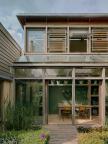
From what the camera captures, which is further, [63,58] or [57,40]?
[57,40]

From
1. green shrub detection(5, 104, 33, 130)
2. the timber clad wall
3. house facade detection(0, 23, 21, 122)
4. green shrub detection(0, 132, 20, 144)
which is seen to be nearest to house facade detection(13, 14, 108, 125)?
house facade detection(0, 23, 21, 122)

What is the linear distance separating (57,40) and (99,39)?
2253mm

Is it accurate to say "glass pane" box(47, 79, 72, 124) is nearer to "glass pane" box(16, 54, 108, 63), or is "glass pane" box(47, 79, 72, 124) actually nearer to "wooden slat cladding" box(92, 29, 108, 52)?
"glass pane" box(16, 54, 108, 63)

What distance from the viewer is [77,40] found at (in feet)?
57.1

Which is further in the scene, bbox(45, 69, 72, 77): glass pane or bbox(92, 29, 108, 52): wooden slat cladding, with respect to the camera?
bbox(92, 29, 108, 52): wooden slat cladding

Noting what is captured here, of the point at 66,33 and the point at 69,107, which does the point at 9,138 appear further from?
the point at 66,33

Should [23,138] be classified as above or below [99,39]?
below

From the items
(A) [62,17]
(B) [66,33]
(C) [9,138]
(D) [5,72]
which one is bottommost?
(C) [9,138]

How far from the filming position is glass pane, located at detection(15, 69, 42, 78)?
49.6 feet

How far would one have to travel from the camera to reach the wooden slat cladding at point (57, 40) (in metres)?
17.2

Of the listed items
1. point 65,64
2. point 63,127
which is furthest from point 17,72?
point 63,127

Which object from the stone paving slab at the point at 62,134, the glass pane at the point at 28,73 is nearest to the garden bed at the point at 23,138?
the stone paving slab at the point at 62,134

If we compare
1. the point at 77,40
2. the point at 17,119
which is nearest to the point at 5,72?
the point at 17,119

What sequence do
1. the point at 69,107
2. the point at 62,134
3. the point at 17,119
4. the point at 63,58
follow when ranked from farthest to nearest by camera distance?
1. the point at 63,58
2. the point at 69,107
3. the point at 62,134
4. the point at 17,119
